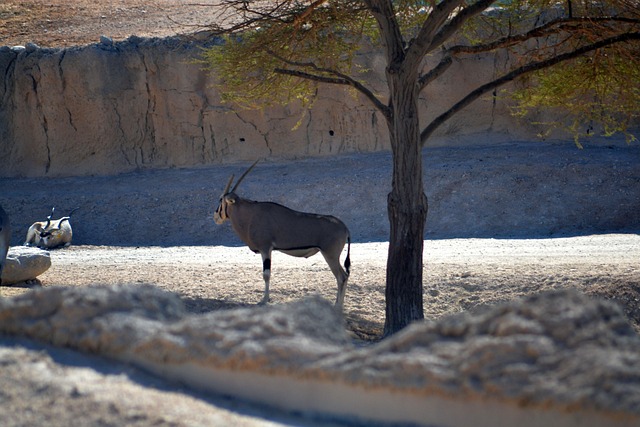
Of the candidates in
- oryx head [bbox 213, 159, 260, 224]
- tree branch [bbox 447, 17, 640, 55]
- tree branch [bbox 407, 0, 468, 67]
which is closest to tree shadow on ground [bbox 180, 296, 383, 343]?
oryx head [bbox 213, 159, 260, 224]

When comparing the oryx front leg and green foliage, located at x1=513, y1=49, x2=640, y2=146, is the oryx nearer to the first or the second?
the oryx front leg

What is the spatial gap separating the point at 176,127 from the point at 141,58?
2228 millimetres

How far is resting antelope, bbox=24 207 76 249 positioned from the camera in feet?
60.7

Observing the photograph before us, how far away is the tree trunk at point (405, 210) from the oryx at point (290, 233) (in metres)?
1.78

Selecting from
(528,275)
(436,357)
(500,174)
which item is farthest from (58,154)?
(436,357)

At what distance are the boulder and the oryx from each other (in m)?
Result: 2.98

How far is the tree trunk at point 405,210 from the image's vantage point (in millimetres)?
9352

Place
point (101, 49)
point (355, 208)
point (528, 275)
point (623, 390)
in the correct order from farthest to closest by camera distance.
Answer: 1. point (101, 49)
2. point (355, 208)
3. point (528, 275)
4. point (623, 390)

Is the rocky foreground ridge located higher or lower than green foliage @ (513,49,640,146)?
lower

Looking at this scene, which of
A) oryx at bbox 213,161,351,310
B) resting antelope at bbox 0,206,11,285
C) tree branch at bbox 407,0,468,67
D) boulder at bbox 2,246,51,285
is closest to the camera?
tree branch at bbox 407,0,468,67

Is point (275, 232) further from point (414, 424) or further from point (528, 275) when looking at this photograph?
point (414, 424)

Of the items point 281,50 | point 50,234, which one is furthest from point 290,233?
point 50,234

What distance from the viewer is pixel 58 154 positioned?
2394 centimetres

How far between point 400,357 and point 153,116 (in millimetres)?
21129
